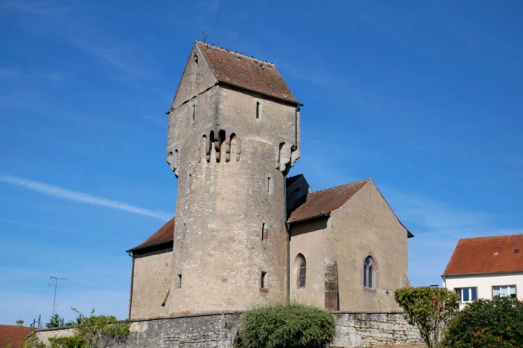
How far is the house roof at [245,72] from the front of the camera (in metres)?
34.9

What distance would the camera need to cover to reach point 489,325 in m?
23.2

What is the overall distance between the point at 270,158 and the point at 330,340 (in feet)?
36.7

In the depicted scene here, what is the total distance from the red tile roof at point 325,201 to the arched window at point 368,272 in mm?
3111

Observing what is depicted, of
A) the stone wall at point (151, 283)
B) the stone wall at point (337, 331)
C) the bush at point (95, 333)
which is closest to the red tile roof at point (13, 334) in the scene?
the stone wall at point (151, 283)

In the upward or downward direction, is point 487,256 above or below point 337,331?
above

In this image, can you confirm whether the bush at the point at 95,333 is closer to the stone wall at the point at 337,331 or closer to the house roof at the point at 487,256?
the stone wall at the point at 337,331

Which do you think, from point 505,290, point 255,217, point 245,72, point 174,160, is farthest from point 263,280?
point 505,290

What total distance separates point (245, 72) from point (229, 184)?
249 inches

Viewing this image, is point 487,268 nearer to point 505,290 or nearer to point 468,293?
point 505,290

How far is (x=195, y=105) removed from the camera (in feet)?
116

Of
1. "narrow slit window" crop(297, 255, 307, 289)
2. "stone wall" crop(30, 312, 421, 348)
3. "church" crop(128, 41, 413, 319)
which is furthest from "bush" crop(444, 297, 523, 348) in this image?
"narrow slit window" crop(297, 255, 307, 289)

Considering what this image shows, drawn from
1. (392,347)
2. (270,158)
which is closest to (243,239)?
(270,158)

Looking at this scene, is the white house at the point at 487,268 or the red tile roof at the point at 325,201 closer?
the red tile roof at the point at 325,201

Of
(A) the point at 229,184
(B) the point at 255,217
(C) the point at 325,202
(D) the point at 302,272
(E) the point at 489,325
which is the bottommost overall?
(E) the point at 489,325
